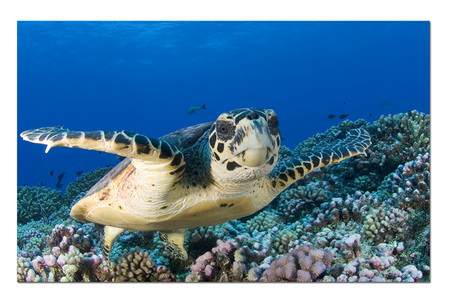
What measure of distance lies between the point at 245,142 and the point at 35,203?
6178mm

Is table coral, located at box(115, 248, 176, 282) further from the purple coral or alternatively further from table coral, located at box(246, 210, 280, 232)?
table coral, located at box(246, 210, 280, 232)

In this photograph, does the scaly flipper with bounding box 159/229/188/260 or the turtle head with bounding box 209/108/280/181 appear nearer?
the turtle head with bounding box 209/108/280/181

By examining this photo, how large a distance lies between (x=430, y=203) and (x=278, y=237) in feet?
4.71

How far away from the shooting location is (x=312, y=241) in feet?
9.32

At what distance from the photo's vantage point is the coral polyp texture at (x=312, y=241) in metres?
2.18

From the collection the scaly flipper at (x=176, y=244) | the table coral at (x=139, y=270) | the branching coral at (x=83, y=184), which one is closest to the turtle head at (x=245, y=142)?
the table coral at (x=139, y=270)

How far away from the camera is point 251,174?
1.83 m

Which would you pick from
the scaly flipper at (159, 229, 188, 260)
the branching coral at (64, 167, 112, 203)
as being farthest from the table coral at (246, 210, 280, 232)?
the branching coral at (64, 167, 112, 203)

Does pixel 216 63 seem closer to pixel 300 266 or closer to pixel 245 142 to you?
pixel 300 266

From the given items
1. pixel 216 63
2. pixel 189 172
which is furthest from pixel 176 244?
pixel 216 63

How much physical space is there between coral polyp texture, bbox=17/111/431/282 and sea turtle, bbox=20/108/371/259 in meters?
0.31

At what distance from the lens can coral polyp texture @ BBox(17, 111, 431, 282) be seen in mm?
2182
